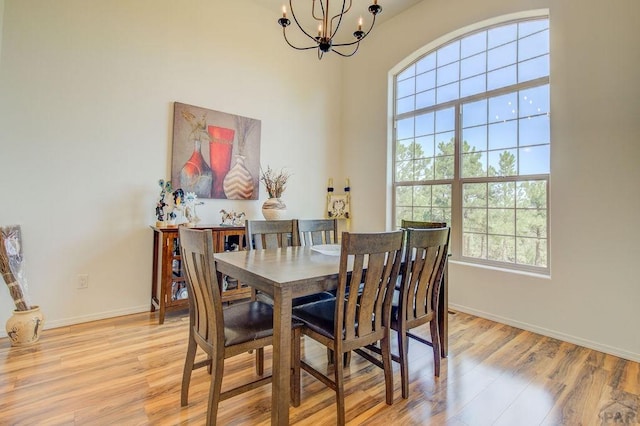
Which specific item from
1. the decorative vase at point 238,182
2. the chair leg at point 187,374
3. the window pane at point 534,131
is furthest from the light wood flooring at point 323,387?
the window pane at point 534,131

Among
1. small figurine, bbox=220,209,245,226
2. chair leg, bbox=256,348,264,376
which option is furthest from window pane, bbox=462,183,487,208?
chair leg, bbox=256,348,264,376

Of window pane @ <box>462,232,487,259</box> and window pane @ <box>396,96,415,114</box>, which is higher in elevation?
window pane @ <box>396,96,415,114</box>

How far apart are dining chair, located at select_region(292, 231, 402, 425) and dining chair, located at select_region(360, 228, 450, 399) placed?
0.40 ft

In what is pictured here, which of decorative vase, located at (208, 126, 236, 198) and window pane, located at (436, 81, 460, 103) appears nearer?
decorative vase, located at (208, 126, 236, 198)

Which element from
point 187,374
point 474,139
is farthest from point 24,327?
point 474,139

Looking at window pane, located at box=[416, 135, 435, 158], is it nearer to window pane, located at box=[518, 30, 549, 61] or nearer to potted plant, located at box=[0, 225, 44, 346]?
window pane, located at box=[518, 30, 549, 61]

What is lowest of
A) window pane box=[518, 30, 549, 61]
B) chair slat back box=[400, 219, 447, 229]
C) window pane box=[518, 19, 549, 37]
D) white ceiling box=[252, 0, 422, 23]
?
chair slat back box=[400, 219, 447, 229]

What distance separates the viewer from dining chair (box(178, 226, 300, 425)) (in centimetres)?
146

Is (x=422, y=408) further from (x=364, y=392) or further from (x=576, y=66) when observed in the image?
(x=576, y=66)

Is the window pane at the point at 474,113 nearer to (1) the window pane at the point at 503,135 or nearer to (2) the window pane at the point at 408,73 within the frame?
(1) the window pane at the point at 503,135

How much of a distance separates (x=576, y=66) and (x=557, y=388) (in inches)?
97.7

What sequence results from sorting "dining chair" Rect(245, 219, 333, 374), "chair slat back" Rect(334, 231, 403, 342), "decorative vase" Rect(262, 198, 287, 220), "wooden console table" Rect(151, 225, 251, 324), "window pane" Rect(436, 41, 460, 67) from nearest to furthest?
"chair slat back" Rect(334, 231, 403, 342) < "dining chair" Rect(245, 219, 333, 374) < "wooden console table" Rect(151, 225, 251, 324) < "decorative vase" Rect(262, 198, 287, 220) < "window pane" Rect(436, 41, 460, 67)

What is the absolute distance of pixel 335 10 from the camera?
12.4 feet

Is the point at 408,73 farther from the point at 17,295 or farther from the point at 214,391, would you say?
the point at 17,295
